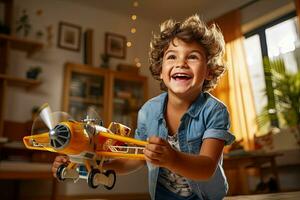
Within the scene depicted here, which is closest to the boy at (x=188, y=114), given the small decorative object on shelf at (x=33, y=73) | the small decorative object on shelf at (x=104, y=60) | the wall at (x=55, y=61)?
the wall at (x=55, y=61)

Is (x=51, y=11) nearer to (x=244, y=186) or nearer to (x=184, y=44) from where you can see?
(x=244, y=186)

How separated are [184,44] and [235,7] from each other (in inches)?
143

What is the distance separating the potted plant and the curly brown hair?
2420 millimetres

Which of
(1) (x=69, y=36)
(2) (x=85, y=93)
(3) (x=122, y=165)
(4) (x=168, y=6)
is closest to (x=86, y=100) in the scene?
(2) (x=85, y=93)

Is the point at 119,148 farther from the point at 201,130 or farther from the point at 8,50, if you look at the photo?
the point at 8,50

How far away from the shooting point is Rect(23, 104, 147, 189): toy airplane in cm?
49

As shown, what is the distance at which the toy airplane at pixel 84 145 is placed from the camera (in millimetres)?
491

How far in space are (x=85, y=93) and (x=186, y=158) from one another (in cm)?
327

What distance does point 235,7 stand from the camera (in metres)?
4.04

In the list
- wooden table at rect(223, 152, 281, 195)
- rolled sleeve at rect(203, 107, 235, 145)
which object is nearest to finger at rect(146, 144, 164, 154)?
rolled sleeve at rect(203, 107, 235, 145)

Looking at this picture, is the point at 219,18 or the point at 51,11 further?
the point at 219,18

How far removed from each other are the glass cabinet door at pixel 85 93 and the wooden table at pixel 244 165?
1.60 m

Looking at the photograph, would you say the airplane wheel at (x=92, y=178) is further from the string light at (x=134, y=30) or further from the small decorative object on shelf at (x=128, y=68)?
the string light at (x=134, y=30)

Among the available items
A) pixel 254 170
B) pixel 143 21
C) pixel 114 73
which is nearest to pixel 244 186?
pixel 254 170
